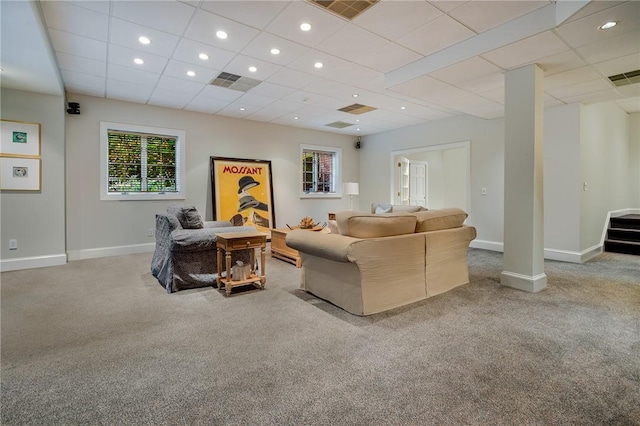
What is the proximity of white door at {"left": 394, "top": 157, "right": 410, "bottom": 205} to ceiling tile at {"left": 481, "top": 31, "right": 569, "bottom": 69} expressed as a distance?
14.2 feet

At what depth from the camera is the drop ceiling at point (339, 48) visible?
8.96 feet

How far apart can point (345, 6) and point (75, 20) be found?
2.54 m

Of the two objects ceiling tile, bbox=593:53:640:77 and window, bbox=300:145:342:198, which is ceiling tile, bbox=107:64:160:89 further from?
ceiling tile, bbox=593:53:640:77

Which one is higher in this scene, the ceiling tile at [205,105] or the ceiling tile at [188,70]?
the ceiling tile at [205,105]

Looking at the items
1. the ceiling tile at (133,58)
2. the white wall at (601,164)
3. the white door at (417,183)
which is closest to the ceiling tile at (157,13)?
the ceiling tile at (133,58)

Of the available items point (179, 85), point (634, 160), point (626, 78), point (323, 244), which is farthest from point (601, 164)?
point (179, 85)

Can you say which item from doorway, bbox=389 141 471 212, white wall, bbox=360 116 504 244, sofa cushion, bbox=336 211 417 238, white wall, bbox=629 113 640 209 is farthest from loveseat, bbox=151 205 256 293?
white wall, bbox=629 113 640 209

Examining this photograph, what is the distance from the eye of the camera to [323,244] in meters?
2.81

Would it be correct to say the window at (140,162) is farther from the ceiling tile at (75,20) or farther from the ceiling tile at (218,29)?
the ceiling tile at (218,29)

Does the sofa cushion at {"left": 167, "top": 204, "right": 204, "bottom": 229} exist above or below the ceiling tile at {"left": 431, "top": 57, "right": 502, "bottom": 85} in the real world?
below

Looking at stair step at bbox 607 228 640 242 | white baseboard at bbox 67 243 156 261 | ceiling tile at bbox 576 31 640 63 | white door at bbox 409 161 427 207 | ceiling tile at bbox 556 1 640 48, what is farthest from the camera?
white door at bbox 409 161 427 207

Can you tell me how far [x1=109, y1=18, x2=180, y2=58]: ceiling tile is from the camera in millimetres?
3021

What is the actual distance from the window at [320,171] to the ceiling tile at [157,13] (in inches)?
182

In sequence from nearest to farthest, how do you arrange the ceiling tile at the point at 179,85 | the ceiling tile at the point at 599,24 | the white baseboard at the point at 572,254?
the ceiling tile at the point at 599,24 → the ceiling tile at the point at 179,85 → the white baseboard at the point at 572,254
